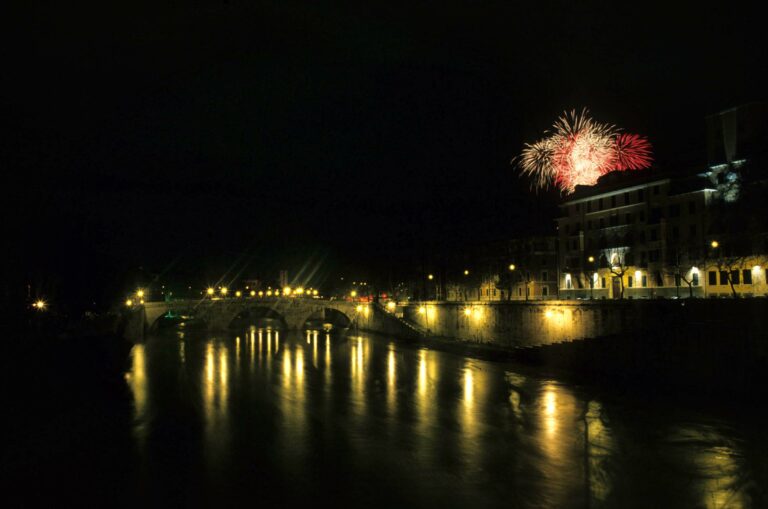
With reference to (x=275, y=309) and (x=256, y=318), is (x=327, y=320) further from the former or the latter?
(x=275, y=309)

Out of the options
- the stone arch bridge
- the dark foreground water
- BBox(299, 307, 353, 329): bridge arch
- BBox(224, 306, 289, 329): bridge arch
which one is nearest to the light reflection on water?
the dark foreground water

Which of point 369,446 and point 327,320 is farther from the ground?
point 327,320

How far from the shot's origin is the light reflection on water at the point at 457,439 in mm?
15664

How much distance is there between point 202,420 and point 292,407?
4201mm

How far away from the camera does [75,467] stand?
1795cm

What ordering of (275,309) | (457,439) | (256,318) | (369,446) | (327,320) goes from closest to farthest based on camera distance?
(369,446), (457,439), (275,309), (327,320), (256,318)

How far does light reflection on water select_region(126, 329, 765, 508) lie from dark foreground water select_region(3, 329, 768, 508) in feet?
0.26

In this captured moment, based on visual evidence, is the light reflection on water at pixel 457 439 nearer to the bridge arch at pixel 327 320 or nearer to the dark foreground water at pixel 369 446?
the dark foreground water at pixel 369 446

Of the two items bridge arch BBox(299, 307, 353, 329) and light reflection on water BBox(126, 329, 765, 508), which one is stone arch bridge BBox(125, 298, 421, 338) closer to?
bridge arch BBox(299, 307, 353, 329)

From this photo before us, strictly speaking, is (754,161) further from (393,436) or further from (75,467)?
(75,467)

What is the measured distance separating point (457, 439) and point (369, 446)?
10.1ft

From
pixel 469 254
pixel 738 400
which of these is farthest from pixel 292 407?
pixel 469 254

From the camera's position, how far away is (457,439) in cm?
2100

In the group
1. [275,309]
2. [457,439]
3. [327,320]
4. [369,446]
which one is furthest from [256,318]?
[369,446]
